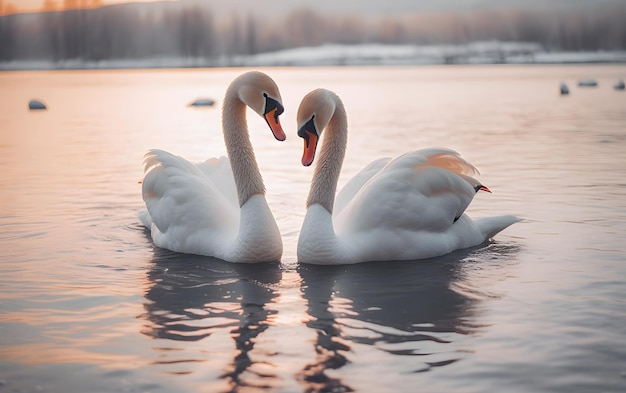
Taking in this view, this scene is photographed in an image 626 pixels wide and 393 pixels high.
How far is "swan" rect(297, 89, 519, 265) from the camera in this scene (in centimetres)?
708

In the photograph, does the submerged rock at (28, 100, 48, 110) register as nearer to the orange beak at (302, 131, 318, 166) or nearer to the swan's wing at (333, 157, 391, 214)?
the swan's wing at (333, 157, 391, 214)

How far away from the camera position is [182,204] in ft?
24.7

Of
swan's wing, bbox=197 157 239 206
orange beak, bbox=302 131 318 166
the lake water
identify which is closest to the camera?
the lake water

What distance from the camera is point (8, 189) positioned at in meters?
11.8

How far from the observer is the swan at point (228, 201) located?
23.5 ft

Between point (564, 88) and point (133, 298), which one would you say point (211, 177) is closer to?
point (133, 298)

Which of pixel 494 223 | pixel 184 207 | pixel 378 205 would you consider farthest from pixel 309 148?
pixel 494 223

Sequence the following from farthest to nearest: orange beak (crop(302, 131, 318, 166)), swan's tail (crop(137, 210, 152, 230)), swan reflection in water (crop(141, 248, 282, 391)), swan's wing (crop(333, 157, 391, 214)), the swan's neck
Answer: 1. swan's tail (crop(137, 210, 152, 230))
2. swan's wing (crop(333, 157, 391, 214))
3. the swan's neck
4. orange beak (crop(302, 131, 318, 166))
5. swan reflection in water (crop(141, 248, 282, 391))

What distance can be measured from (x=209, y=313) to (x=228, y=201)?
92.1 inches

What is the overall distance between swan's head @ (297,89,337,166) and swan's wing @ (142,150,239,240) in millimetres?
1053

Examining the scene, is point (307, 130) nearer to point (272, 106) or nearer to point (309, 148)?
point (309, 148)

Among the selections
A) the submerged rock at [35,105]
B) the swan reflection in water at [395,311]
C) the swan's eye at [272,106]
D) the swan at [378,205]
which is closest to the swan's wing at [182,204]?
the swan at [378,205]

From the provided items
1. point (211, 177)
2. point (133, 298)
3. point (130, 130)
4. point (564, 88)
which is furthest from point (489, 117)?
point (133, 298)

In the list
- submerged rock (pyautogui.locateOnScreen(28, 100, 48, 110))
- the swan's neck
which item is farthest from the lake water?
submerged rock (pyautogui.locateOnScreen(28, 100, 48, 110))
